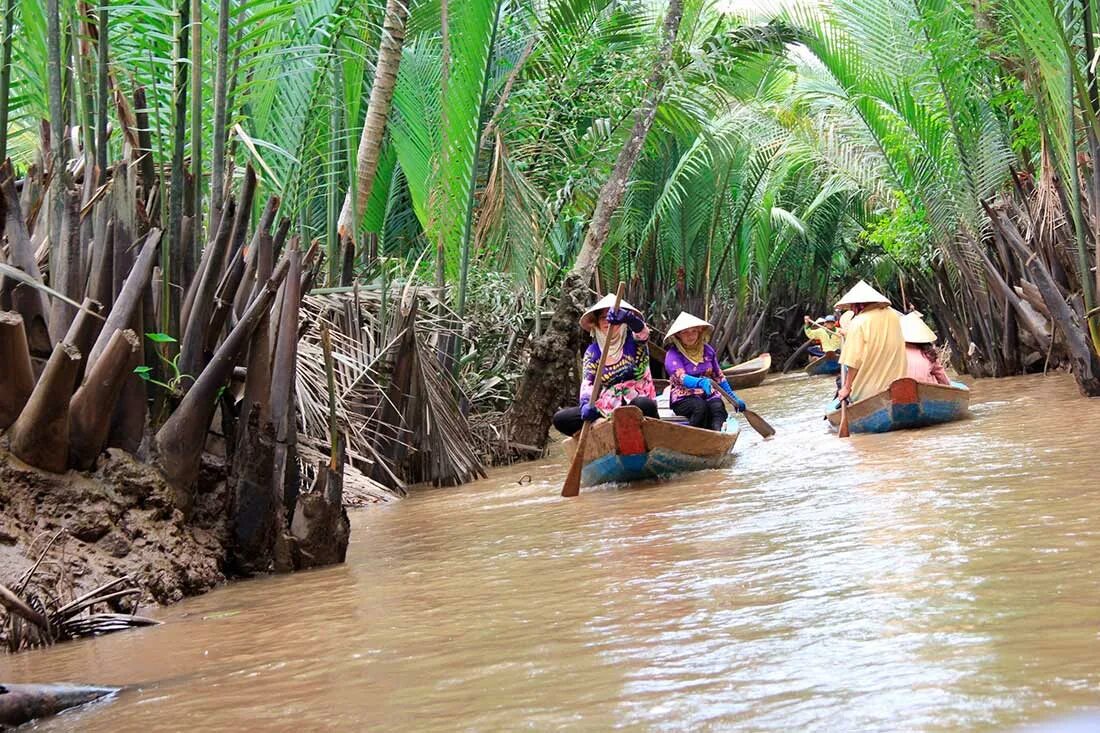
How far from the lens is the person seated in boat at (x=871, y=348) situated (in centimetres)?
1086

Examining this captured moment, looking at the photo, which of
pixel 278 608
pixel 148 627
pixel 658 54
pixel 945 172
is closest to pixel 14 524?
pixel 148 627

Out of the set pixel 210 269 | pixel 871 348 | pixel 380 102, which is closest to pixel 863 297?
pixel 871 348

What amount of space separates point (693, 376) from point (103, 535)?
5.50m

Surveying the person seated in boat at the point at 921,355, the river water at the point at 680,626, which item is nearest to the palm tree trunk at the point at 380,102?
the river water at the point at 680,626

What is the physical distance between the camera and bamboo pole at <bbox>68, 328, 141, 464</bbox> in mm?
5062

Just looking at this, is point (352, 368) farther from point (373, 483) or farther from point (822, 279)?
point (822, 279)

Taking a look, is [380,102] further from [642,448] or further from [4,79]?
[4,79]

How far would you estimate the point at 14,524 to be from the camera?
4.89 metres

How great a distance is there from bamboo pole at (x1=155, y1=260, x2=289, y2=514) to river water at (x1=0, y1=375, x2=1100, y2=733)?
1.84ft

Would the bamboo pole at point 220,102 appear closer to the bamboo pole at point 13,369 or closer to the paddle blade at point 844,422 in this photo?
the bamboo pole at point 13,369

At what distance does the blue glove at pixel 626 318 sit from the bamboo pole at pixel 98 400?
454 cm

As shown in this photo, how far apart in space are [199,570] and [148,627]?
0.77 metres

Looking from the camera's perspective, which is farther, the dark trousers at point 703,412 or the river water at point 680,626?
the dark trousers at point 703,412

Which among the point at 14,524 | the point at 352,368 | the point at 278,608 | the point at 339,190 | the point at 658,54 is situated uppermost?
the point at 658,54
